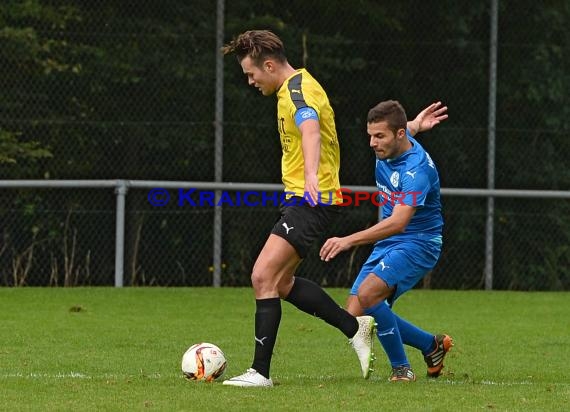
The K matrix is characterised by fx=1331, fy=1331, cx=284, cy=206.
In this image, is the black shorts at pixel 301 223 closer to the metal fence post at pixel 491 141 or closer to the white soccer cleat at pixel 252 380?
the white soccer cleat at pixel 252 380

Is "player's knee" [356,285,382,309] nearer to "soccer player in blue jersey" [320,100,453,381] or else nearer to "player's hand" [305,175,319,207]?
"soccer player in blue jersey" [320,100,453,381]

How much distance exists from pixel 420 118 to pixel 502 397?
7.36 feet

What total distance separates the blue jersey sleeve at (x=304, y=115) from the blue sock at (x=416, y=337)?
5.02ft

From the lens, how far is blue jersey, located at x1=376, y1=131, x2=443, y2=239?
725cm

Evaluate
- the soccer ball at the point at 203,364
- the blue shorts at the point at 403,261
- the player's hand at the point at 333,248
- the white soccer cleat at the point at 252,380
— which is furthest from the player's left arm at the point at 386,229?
the soccer ball at the point at 203,364

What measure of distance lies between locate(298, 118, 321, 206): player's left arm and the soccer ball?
1.06m

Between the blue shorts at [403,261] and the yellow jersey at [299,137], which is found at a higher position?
the yellow jersey at [299,137]

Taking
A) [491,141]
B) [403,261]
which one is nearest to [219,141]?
[491,141]

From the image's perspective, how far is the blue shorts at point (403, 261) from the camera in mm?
7516

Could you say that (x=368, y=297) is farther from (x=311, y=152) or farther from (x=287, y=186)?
(x=311, y=152)

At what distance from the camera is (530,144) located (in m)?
15.0

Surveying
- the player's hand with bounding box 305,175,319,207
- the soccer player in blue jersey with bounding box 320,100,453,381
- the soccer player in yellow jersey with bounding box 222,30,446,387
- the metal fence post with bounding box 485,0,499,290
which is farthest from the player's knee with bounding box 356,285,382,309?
the metal fence post with bounding box 485,0,499,290

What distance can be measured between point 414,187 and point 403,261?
1.69 feet

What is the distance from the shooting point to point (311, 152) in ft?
22.0
